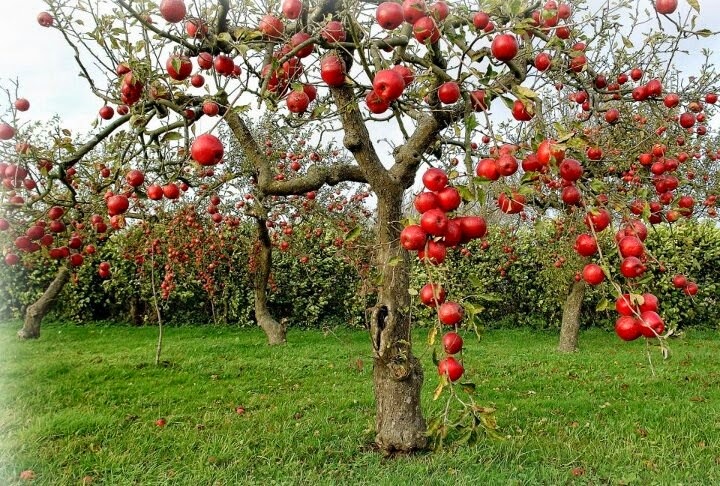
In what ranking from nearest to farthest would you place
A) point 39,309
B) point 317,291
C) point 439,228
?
point 439,228 → point 39,309 → point 317,291

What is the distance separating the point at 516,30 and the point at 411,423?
2.77 m

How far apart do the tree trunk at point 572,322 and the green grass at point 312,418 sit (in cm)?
60

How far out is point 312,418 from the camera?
4.58m

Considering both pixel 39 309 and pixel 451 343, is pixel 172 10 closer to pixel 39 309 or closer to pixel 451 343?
pixel 451 343

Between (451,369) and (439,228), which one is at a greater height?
(439,228)

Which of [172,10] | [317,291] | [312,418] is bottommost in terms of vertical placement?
[312,418]

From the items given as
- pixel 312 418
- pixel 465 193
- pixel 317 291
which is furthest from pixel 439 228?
pixel 317 291

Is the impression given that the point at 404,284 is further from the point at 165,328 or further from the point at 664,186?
the point at 165,328

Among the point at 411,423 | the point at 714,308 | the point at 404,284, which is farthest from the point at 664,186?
the point at 714,308

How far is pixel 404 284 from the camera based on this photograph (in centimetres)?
371

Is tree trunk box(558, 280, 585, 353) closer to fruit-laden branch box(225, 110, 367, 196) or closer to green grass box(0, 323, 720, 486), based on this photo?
green grass box(0, 323, 720, 486)

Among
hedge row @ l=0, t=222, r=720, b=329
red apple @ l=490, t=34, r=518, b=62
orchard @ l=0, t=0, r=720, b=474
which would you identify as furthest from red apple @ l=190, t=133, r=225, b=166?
hedge row @ l=0, t=222, r=720, b=329

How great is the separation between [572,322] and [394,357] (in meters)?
5.80

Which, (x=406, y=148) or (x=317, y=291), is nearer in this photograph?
(x=406, y=148)
